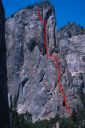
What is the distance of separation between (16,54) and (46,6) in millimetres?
13034

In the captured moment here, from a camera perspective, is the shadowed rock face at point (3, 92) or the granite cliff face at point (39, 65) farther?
the granite cliff face at point (39, 65)

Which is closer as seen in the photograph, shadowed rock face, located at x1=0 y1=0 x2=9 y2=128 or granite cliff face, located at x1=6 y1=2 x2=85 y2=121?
shadowed rock face, located at x1=0 y1=0 x2=9 y2=128

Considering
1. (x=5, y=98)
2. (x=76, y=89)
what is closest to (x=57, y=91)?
(x=76, y=89)

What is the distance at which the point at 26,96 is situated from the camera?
95000 millimetres

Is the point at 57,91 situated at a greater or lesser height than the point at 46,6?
lesser

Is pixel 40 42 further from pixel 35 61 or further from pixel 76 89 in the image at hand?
pixel 76 89

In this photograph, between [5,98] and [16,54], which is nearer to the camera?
[5,98]

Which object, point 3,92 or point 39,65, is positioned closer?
point 3,92

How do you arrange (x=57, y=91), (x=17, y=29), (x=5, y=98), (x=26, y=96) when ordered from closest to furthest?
(x=5, y=98)
(x=57, y=91)
(x=26, y=96)
(x=17, y=29)

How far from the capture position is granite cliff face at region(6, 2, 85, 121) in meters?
89.1

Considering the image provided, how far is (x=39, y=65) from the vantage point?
96625mm

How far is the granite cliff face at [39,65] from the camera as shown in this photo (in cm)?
8906

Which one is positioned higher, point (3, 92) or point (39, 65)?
point (39, 65)

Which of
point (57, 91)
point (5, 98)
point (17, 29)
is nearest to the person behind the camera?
point (5, 98)
